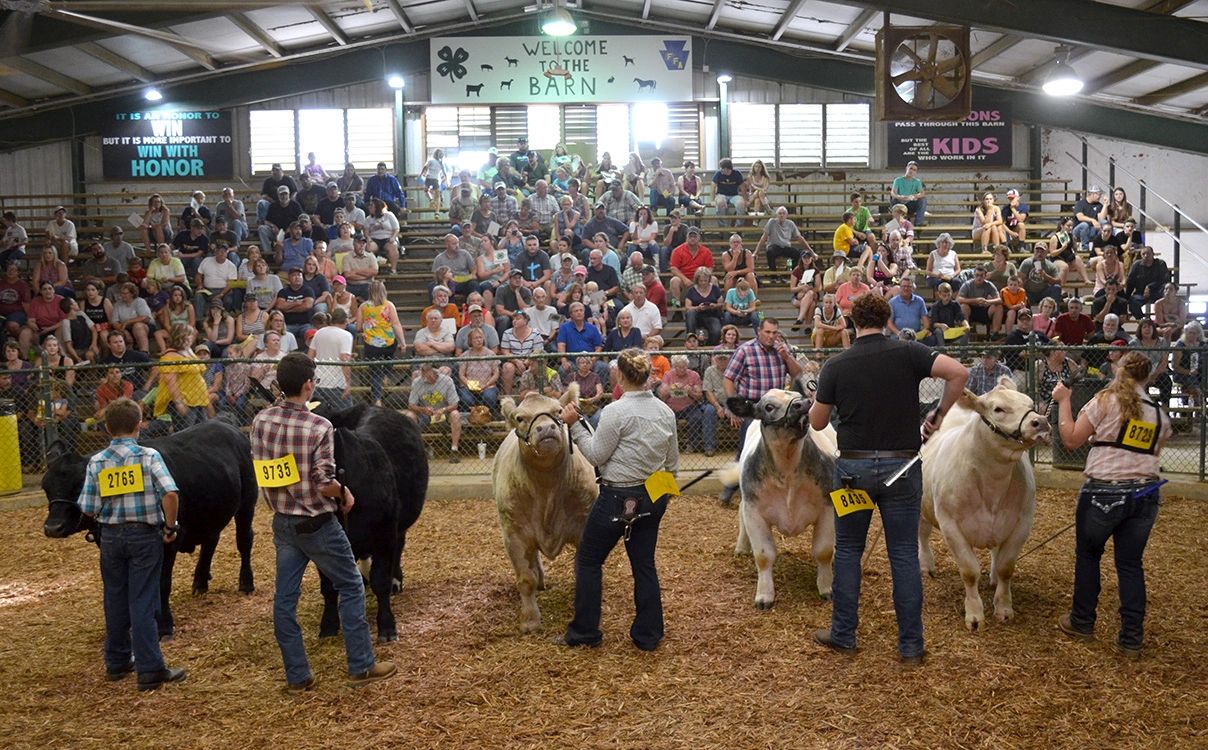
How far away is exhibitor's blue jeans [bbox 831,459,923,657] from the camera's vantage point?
5.95 meters

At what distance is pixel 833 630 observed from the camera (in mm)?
6316

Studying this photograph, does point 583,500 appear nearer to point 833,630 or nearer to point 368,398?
point 833,630

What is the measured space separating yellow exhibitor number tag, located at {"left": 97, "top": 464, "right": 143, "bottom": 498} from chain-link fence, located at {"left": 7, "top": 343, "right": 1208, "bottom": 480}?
17.9 ft

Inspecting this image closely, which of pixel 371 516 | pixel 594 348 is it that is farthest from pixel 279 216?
pixel 371 516

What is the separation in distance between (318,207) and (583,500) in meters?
14.8

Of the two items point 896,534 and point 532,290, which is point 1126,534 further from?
point 532,290

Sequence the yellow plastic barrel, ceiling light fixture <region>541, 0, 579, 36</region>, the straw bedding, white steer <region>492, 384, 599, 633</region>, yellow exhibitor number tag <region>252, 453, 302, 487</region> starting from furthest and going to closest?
ceiling light fixture <region>541, 0, 579, 36</region>, the yellow plastic barrel, white steer <region>492, 384, 599, 633</region>, yellow exhibitor number tag <region>252, 453, 302, 487</region>, the straw bedding

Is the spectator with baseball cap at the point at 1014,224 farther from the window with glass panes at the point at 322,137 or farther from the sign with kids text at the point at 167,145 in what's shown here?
the sign with kids text at the point at 167,145

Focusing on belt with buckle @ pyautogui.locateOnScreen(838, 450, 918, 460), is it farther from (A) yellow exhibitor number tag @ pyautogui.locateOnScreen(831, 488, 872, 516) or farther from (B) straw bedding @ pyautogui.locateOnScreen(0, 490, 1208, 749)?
(B) straw bedding @ pyautogui.locateOnScreen(0, 490, 1208, 749)

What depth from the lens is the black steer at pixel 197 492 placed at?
667cm

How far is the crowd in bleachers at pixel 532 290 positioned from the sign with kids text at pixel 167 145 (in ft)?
9.73

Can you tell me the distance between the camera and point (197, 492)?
7.40 meters

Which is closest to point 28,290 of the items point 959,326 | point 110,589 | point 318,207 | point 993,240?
point 318,207

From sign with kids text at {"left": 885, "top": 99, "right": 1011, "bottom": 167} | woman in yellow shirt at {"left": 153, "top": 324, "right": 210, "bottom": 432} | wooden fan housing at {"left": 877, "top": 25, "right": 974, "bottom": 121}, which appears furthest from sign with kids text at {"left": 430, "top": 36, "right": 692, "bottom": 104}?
woman in yellow shirt at {"left": 153, "top": 324, "right": 210, "bottom": 432}
